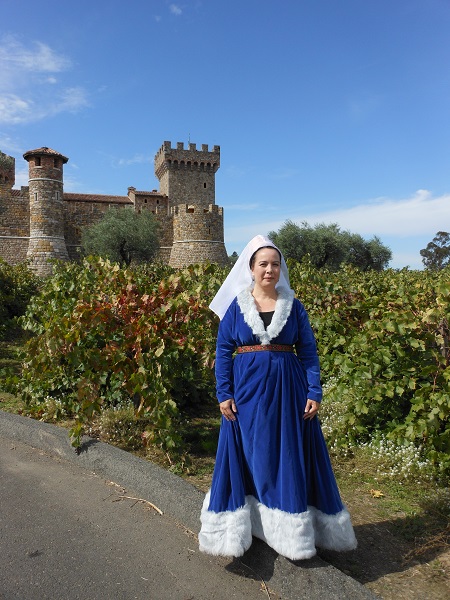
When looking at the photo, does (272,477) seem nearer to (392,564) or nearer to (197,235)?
(392,564)

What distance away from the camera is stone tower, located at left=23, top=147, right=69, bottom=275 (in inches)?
1219

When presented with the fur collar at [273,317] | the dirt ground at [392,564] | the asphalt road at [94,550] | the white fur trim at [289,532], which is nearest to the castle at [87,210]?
the asphalt road at [94,550]

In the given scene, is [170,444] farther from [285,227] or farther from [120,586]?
[285,227]

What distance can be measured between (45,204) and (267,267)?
31.4 metres

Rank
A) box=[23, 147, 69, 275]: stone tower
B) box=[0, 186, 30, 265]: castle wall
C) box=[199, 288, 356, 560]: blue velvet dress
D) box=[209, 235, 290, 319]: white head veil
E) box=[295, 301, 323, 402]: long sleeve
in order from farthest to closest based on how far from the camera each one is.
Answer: box=[0, 186, 30, 265]: castle wall, box=[23, 147, 69, 275]: stone tower, box=[209, 235, 290, 319]: white head veil, box=[295, 301, 323, 402]: long sleeve, box=[199, 288, 356, 560]: blue velvet dress

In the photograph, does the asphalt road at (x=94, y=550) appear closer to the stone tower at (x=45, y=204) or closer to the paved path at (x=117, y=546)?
the paved path at (x=117, y=546)

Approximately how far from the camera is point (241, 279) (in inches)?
117

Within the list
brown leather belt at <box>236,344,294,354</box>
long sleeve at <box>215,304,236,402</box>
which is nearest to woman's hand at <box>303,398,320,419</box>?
A: brown leather belt at <box>236,344,294,354</box>

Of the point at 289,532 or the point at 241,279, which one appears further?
the point at 241,279

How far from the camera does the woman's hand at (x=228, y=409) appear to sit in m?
2.74

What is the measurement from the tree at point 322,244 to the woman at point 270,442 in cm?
3704

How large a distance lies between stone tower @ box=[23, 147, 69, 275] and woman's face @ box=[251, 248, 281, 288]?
29.8m

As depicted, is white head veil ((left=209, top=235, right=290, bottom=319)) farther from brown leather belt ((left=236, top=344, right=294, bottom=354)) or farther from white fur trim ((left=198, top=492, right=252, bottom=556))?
white fur trim ((left=198, top=492, right=252, bottom=556))

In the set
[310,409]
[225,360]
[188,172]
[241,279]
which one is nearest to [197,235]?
[188,172]
